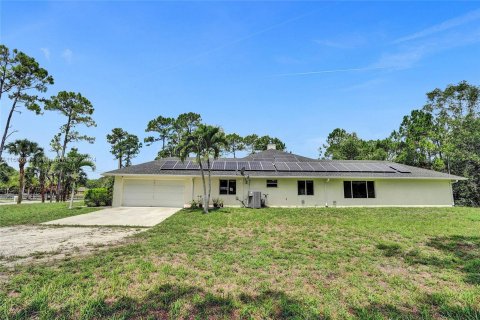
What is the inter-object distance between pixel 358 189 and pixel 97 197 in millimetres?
19267

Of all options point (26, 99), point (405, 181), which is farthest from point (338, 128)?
point (26, 99)

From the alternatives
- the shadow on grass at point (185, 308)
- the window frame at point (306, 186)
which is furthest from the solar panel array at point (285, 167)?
the shadow on grass at point (185, 308)

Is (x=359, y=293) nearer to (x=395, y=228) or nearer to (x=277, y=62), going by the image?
(x=395, y=228)

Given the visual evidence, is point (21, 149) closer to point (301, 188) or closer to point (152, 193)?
point (152, 193)

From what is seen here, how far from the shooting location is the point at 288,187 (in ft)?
53.4

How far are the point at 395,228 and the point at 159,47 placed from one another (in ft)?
40.8

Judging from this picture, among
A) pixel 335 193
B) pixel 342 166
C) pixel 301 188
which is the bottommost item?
pixel 335 193

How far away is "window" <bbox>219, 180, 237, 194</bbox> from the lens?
16.2 meters

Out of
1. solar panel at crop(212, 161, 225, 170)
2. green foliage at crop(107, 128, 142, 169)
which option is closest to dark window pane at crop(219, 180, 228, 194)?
solar panel at crop(212, 161, 225, 170)

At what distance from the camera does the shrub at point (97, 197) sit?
653 inches

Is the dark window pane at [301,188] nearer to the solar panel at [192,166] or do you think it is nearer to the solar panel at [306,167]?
the solar panel at [306,167]

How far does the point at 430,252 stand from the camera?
5.91m

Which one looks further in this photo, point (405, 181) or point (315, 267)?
point (405, 181)

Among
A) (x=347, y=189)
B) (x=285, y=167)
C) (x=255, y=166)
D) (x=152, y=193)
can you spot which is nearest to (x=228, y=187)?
(x=255, y=166)
